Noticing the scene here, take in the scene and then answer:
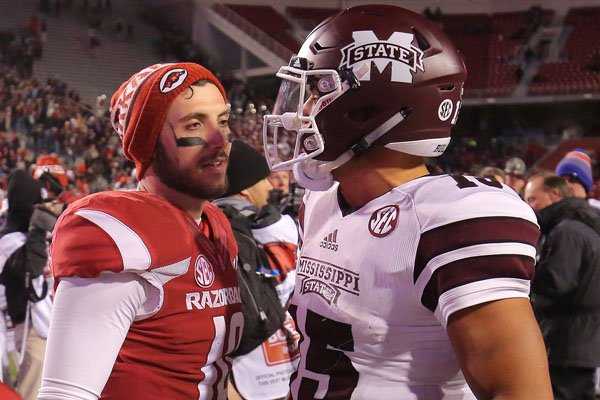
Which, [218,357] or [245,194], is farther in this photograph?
[245,194]

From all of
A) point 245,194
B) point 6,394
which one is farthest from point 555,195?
point 6,394

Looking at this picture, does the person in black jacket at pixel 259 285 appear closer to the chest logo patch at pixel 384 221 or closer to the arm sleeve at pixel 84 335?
the arm sleeve at pixel 84 335

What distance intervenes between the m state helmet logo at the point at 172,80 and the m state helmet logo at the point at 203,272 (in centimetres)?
43

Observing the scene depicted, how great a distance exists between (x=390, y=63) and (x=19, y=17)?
21.9 meters

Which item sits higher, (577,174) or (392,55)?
(392,55)

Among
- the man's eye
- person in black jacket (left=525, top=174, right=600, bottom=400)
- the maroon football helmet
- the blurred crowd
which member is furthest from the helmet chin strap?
the blurred crowd

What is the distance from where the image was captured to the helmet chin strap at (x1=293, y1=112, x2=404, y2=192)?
1516mm

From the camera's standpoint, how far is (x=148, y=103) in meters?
1.87

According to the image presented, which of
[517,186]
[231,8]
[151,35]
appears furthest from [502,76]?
[517,186]

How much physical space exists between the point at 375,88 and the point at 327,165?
0.62 feet

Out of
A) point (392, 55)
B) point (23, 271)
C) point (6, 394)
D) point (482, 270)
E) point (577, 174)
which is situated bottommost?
point (23, 271)

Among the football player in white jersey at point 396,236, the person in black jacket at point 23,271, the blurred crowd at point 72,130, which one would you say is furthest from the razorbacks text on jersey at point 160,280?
the blurred crowd at point 72,130

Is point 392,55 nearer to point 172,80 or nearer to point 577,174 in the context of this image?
point 172,80

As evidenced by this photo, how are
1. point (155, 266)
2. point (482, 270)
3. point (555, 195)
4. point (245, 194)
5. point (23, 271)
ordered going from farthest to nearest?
1. point (23, 271)
2. point (555, 195)
3. point (245, 194)
4. point (155, 266)
5. point (482, 270)
